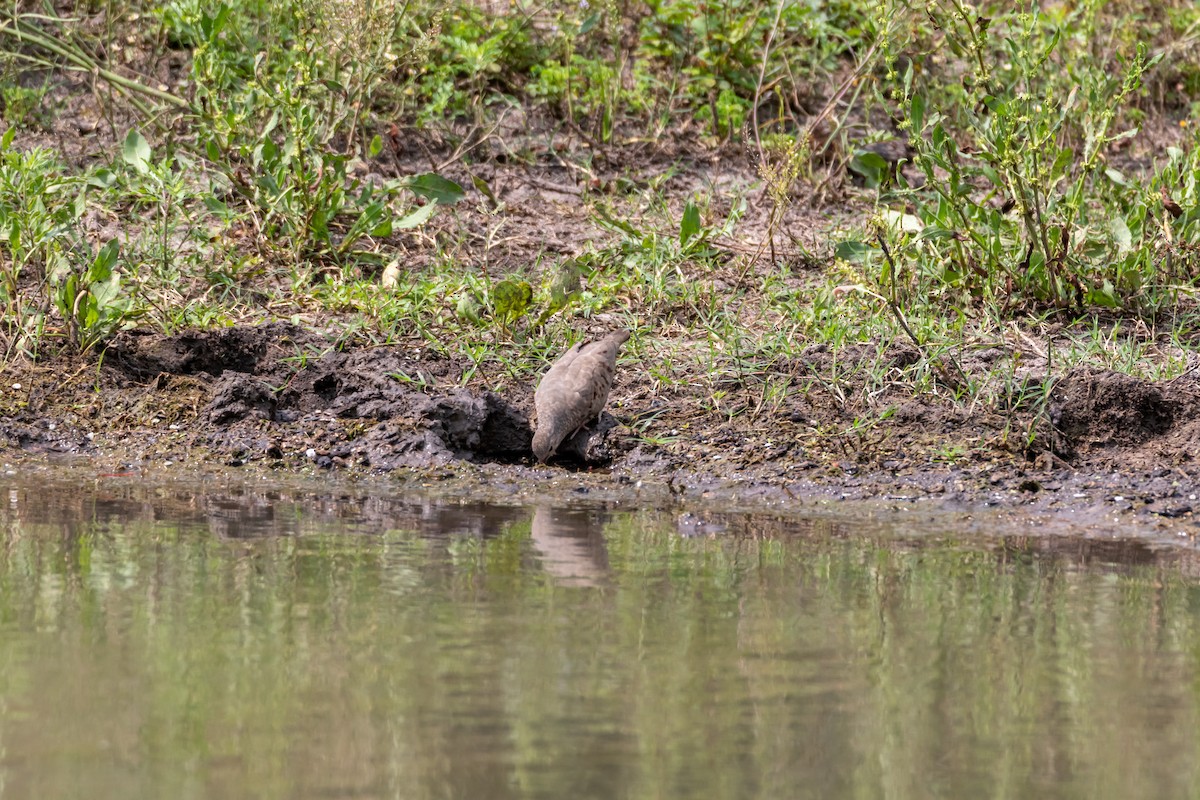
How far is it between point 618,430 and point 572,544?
1.31m

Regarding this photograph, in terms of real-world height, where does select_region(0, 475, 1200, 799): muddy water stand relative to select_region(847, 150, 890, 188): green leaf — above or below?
below

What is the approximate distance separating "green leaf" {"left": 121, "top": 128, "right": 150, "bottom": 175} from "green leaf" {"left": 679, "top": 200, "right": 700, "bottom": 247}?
7.68 ft

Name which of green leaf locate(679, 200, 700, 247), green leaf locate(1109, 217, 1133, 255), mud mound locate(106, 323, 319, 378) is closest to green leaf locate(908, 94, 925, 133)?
green leaf locate(1109, 217, 1133, 255)

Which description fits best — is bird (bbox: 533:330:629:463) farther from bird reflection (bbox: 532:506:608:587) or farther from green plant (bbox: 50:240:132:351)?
green plant (bbox: 50:240:132:351)

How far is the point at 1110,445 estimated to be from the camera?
521 cm

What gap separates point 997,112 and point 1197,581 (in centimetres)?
238

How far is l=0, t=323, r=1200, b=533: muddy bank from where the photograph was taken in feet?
16.5

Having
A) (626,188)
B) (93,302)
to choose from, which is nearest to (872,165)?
(626,188)

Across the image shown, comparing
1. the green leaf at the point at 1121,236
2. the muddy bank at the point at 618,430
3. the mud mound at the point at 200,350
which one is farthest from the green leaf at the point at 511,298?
the green leaf at the point at 1121,236

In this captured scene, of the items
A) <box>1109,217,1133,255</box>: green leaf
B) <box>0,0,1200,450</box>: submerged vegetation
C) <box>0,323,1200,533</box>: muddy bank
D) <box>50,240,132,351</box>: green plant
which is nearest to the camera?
<box>0,323,1200,533</box>: muddy bank

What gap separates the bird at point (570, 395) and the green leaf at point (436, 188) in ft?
5.32

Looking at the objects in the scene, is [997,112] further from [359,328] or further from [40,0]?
[40,0]

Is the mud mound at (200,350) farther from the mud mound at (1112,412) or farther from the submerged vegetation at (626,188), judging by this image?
the mud mound at (1112,412)

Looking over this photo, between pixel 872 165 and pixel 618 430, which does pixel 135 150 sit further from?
pixel 872 165
